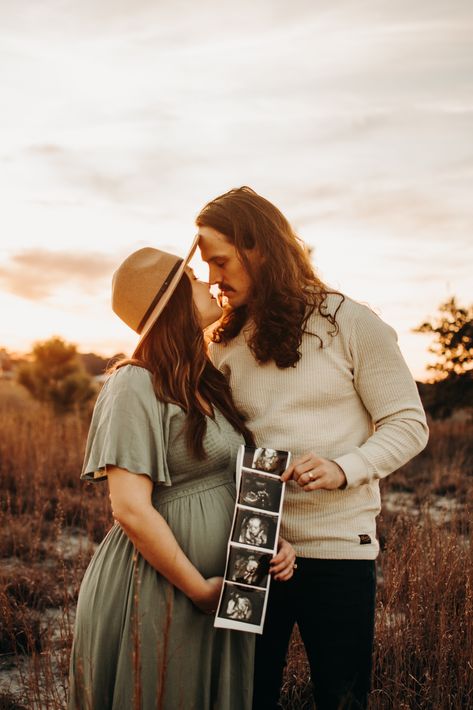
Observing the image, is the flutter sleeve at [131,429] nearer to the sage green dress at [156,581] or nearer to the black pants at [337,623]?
the sage green dress at [156,581]

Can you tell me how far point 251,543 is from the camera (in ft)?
6.30

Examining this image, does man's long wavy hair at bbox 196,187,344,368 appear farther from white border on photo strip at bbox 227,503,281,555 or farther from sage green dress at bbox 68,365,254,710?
white border on photo strip at bbox 227,503,281,555

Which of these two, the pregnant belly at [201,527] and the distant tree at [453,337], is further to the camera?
the distant tree at [453,337]

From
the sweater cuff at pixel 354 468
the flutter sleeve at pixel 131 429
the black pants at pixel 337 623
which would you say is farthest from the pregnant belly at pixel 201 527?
the sweater cuff at pixel 354 468

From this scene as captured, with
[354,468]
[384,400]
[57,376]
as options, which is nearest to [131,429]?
[354,468]

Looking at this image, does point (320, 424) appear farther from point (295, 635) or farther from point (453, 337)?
point (453, 337)

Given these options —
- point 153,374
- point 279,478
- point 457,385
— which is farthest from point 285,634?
point 457,385

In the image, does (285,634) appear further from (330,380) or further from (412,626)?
(412,626)

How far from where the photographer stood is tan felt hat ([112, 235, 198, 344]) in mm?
2104

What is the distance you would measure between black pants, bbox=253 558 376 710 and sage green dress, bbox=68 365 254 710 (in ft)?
0.76

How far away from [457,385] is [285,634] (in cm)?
931

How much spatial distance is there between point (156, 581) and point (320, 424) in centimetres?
75

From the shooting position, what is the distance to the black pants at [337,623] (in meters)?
2.11

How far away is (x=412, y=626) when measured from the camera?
126 inches
